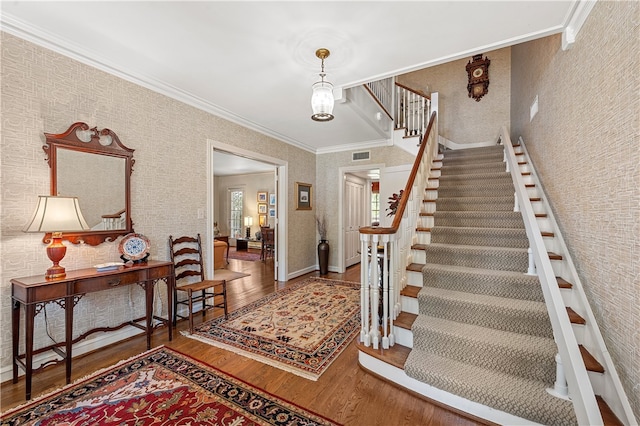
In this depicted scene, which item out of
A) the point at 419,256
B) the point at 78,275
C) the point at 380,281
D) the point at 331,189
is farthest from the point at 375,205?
the point at 78,275

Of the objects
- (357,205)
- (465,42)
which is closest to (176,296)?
(465,42)

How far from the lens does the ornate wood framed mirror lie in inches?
86.3

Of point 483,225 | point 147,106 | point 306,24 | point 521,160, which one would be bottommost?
point 483,225

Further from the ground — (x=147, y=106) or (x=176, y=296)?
(x=147, y=106)

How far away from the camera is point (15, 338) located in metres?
1.94

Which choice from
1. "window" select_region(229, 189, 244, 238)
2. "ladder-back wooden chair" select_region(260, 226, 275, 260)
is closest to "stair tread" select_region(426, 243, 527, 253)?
"ladder-back wooden chair" select_region(260, 226, 275, 260)

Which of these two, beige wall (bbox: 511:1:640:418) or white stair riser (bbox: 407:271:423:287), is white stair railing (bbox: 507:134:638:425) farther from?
white stair riser (bbox: 407:271:423:287)

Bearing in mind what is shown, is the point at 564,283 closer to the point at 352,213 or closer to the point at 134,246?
the point at 134,246

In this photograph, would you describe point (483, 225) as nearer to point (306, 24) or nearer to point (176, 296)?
point (306, 24)

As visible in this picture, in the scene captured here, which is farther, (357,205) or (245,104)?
(357,205)

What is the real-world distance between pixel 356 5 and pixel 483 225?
2.46 metres

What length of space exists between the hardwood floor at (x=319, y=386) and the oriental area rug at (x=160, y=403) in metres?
0.11

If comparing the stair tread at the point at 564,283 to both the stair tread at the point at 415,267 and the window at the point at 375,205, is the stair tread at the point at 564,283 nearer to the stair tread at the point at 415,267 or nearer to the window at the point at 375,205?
the stair tread at the point at 415,267

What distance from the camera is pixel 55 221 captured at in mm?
1909
